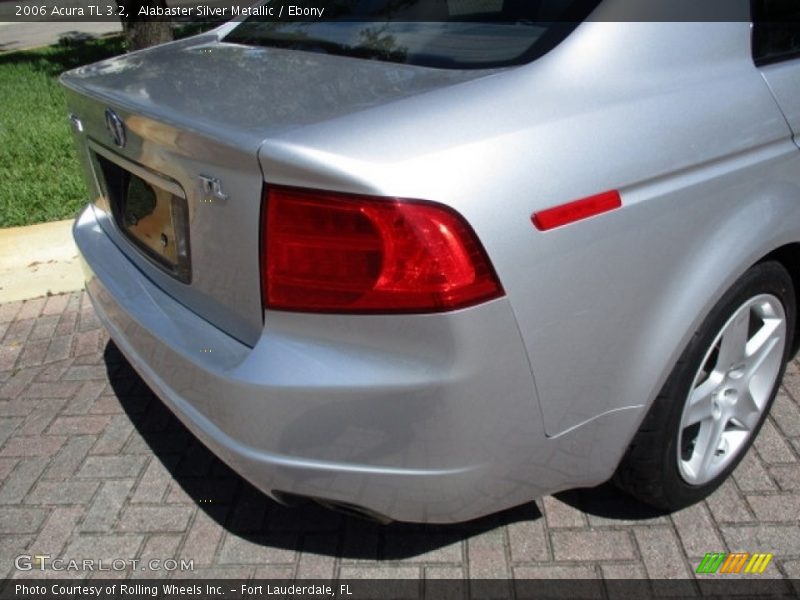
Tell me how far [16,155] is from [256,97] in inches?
219

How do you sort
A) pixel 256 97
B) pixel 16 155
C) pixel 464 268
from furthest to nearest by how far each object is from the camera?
pixel 16 155 → pixel 256 97 → pixel 464 268

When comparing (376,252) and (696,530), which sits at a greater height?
(376,252)

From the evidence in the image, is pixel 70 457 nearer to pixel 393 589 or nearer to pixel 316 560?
pixel 316 560

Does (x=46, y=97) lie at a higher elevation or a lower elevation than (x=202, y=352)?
lower

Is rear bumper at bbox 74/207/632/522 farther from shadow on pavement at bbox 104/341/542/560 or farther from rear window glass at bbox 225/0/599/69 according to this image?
rear window glass at bbox 225/0/599/69

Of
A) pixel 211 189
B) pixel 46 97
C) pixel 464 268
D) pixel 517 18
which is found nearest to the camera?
pixel 464 268

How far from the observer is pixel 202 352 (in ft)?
6.36

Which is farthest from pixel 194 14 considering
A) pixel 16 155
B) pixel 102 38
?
pixel 16 155

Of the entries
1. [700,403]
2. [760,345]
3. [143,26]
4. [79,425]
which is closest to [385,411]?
[700,403]

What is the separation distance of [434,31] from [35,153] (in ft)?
17.8

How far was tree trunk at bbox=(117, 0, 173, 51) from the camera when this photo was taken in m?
7.24

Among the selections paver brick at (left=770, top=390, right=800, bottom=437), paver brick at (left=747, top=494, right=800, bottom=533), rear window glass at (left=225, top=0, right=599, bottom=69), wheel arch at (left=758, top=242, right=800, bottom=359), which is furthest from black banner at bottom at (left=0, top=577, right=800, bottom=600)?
rear window glass at (left=225, top=0, right=599, bottom=69)

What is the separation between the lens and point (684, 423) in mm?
2150

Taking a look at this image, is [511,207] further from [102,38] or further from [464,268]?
[102,38]
